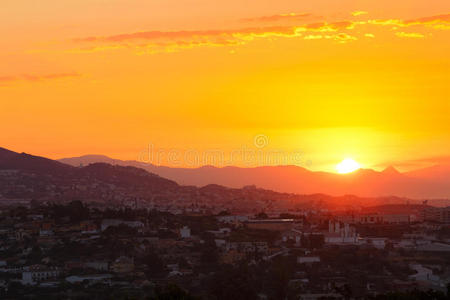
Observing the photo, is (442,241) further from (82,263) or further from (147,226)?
(82,263)

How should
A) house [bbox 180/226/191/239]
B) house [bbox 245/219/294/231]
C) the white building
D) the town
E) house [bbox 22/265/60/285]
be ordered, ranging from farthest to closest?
house [bbox 245/219/294/231]
house [bbox 180/226/191/239]
the white building
house [bbox 22/265/60/285]
the town

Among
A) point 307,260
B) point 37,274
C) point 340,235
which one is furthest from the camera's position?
point 340,235

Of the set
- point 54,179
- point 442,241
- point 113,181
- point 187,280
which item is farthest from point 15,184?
point 187,280

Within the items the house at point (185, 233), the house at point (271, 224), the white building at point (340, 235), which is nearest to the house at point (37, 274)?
the house at point (185, 233)

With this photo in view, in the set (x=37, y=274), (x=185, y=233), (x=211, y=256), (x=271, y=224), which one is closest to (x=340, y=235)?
(x=271, y=224)

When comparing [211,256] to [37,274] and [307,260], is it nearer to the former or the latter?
[307,260]

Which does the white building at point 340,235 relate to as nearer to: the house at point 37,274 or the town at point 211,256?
the town at point 211,256

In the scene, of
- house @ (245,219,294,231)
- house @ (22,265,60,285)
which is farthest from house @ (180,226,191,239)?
house @ (22,265,60,285)

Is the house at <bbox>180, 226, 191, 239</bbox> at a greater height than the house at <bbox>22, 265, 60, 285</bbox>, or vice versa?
the house at <bbox>180, 226, 191, 239</bbox>

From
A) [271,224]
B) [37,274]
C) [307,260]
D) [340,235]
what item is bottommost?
[37,274]

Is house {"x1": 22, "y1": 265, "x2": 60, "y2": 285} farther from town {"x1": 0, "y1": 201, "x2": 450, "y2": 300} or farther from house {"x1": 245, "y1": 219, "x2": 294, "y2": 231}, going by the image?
house {"x1": 245, "y1": 219, "x2": 294, "y2": 231}

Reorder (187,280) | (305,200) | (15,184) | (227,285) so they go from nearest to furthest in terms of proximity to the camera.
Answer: (227,285) → (187,280) → (15,184) → (305,200)
